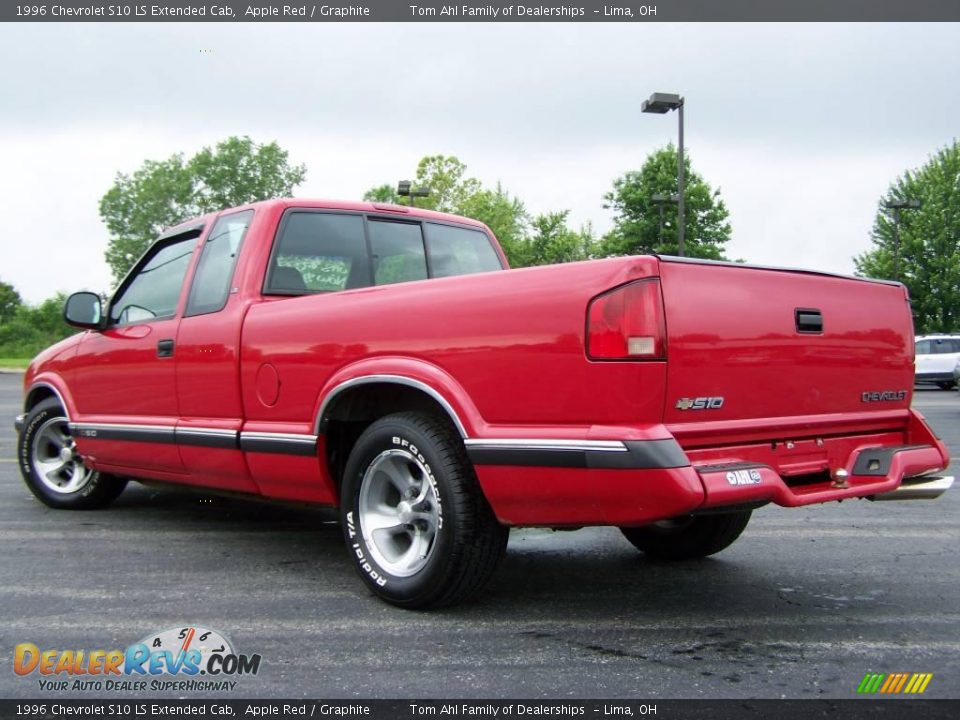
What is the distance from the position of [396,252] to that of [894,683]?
3.36m

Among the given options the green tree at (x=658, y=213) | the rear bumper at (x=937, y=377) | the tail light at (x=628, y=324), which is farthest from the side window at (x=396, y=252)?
the green tree at (x=658, y=213)

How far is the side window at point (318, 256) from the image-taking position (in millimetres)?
4723

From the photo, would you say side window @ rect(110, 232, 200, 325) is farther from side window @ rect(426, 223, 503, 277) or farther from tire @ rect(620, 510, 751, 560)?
tire @ rect(620, 510, 751, 560)

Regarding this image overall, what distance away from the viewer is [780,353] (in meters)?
3.46

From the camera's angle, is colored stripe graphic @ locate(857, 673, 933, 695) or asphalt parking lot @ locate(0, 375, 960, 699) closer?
colored stripe graphic @ locate(857, 673, 933, 695)

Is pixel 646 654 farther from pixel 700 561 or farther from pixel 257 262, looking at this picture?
pixel 257 262

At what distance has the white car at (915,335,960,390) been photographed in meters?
26.3

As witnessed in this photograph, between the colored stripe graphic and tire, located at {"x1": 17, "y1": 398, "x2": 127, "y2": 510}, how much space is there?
4901 mm

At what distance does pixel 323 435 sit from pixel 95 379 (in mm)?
2304

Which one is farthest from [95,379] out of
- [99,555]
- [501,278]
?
[501,278]

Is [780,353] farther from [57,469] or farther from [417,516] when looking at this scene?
[57,469]

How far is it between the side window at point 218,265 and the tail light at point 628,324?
2.34m

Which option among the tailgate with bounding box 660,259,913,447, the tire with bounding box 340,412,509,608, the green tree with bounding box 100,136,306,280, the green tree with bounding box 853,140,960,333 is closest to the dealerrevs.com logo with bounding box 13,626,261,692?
the tire with bounding box 340,412,509,608

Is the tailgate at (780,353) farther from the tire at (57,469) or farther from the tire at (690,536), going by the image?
the tire at (57,469)
